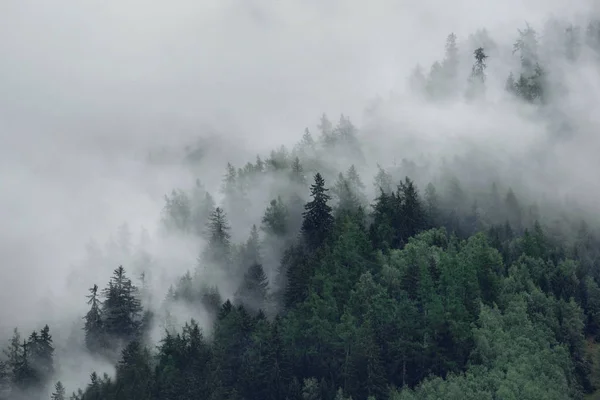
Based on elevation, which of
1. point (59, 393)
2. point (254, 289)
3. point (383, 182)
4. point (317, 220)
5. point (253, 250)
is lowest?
point (59, 393)

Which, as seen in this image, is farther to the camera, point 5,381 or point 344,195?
point 5,381

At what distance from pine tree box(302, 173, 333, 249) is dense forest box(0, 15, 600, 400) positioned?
11.2 inches

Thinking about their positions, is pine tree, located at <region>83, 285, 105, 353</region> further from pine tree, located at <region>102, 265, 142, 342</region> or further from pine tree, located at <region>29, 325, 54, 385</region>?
pine tree, located at <region>29, 325, 54, 385</region>

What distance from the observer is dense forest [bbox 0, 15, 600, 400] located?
458 ft

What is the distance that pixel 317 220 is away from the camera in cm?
17162

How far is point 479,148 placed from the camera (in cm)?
19438

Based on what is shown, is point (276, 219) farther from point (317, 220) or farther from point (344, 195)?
point (317, 220)

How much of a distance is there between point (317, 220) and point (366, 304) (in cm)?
2570

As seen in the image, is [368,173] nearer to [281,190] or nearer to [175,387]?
[281,190]

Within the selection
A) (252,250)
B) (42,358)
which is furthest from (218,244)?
(42,358)

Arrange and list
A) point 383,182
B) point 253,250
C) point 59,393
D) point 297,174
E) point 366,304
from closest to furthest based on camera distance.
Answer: point 366,304 < point 59,393 < point 383,182 < point 253,250 < point 297,174

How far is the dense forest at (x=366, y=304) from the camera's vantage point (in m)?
140

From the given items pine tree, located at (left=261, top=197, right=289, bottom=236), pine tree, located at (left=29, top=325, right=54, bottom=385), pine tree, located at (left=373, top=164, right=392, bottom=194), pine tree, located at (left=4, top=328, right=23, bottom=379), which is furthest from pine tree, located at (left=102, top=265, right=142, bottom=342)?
pine tree, located at (left=373, top=164, right=392, bottom=194)

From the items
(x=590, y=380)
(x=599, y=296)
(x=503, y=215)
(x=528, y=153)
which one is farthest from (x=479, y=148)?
(x=590, y=380)
